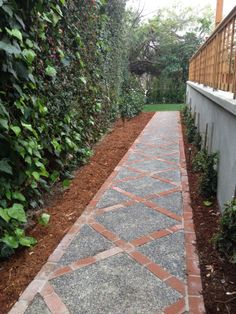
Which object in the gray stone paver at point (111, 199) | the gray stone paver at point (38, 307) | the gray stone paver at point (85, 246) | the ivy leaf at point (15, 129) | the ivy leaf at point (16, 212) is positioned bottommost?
the gray stone paver at point (111, 199)

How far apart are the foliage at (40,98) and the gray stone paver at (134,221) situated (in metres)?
0.60

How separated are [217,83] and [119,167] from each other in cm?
176

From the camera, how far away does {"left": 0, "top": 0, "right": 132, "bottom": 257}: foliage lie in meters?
2.26

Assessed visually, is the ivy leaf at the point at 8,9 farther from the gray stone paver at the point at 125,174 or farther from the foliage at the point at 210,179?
the gray stone paver at the point at 125,174

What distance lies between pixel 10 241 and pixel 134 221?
1.13 m

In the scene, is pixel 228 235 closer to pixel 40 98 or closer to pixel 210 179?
pixel 210 179

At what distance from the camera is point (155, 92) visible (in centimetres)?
1631

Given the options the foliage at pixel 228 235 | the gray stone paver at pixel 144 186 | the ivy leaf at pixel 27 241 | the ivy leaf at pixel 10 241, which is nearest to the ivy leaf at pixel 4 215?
the ivy leaf at pixel 10 241

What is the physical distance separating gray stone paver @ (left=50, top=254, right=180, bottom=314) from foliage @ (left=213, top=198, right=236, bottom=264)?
48cm

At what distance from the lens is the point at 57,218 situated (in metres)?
2.98

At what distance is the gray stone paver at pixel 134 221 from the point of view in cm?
269

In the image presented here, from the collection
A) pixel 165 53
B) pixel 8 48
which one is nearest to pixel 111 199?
pixel 8 48

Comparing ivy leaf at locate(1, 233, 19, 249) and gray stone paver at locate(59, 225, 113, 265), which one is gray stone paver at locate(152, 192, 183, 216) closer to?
gray stone paver at locate(59, 225, 113, 265)

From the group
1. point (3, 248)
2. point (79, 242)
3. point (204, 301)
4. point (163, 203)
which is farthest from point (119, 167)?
point (204, 301)
